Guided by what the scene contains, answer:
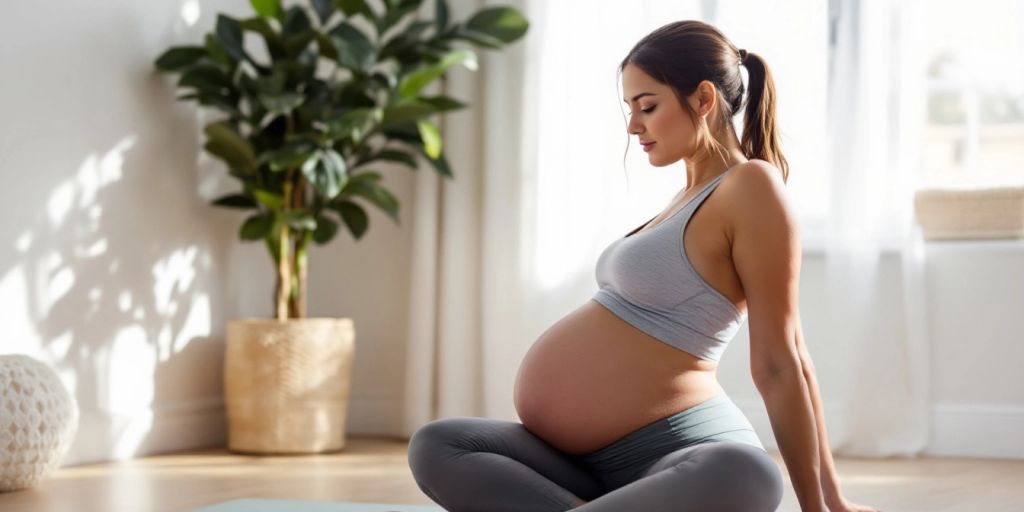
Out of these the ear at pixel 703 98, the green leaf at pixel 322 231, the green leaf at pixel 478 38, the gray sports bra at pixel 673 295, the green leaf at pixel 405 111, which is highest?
the green leaf at pixel 478 38

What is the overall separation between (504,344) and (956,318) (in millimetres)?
1271

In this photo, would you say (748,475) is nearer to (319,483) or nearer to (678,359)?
(678,359)

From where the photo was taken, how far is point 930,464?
3221 mm

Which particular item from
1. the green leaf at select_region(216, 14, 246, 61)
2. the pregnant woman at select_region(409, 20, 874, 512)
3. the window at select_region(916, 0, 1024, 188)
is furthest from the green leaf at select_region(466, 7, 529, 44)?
the pregnant woman at select_region(409, 20, 874, 512)

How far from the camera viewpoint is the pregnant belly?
1716 millimetres

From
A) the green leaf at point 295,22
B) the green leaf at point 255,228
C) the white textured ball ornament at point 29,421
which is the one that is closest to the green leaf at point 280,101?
the green leaf at point 295,22

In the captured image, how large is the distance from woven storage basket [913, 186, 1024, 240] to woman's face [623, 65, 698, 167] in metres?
1.95

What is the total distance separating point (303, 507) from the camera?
2422 mm

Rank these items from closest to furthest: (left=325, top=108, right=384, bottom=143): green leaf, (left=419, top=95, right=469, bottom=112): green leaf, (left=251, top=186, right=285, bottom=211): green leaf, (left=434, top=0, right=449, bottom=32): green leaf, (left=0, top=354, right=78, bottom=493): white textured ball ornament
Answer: (left=0, top=354, right=78, bottom=493): white textured ball ornament
(left=325, top=108, right=384, bottom=143): green leaf
(left=251, top=186, right=285, bottom=211): green leaf
(left=419, top=95, right=469, bottom=112): green leaf
(left=434, top=0, right=449, bottom=32): green leaf

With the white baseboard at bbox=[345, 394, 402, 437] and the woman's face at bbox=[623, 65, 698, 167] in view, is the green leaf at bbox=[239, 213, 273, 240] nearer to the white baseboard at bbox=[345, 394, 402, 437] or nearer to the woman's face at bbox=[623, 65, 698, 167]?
the white baseboard at bbox=[345, 394, 402, 437]

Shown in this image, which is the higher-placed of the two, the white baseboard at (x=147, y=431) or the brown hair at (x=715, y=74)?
the brown hair at (x=715, y=74)

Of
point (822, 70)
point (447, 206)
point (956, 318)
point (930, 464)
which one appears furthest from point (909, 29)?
point (447, 206)

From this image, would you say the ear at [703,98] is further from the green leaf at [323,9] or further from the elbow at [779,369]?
the green leaf at [323,9]

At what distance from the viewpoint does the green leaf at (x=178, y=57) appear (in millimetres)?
3404
